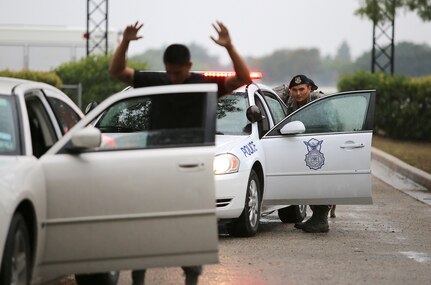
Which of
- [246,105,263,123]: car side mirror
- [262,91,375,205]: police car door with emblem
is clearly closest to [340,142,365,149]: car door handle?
[262,91,375,205]: police car door with emblem

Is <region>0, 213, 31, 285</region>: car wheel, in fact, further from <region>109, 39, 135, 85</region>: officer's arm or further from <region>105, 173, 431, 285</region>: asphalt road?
<region>105, 173, 431, 285</region>: asphalt road

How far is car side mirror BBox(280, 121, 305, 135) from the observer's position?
12434 mm

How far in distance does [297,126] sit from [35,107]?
15.0 ft

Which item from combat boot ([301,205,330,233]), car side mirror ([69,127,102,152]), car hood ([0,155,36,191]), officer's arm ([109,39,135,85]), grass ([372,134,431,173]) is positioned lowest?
grass ([372,134,431,173])

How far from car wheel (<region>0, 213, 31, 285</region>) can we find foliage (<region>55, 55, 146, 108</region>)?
29.2 meters

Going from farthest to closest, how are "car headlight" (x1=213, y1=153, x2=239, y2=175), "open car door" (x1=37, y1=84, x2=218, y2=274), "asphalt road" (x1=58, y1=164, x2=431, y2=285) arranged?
"car headlight" (x1=213, y1=153, x2=239, y2=175), "asphalt road" (x1=58, y1=164, x2=431, y2=285), "open car door" (x1=37, y1=84, x2=218, y2=274)

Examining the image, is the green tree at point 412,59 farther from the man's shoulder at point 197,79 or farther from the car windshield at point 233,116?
the man's shoulder at point 197,79

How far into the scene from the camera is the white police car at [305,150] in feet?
40.6

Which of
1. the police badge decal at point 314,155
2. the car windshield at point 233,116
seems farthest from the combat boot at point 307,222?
the car windshield at point 233,116

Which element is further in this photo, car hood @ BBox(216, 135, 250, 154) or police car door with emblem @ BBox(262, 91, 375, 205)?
police car door with emblem @ BBox(262, 91, 375, 205)

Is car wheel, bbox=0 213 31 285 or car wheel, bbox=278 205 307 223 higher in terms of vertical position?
car wheel, bbox=0 213 31 285

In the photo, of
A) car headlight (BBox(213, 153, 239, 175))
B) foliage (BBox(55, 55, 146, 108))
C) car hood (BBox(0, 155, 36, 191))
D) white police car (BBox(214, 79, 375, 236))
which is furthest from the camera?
foliage (BBox(55, 55, 146, 108))

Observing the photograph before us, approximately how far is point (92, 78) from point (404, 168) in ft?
54.3

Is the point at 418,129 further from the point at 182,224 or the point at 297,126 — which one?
the point at 182,224
